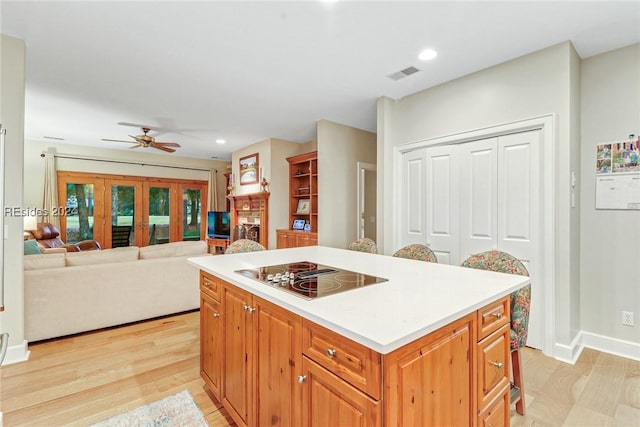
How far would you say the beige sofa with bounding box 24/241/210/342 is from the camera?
110 inches

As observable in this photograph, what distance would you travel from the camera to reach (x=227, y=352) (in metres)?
1.72

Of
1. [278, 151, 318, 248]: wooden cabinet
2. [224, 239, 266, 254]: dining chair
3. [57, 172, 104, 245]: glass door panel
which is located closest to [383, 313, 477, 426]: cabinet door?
[224, 239, 266, 254]: dining chair

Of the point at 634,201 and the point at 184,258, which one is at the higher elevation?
the point at 634,201

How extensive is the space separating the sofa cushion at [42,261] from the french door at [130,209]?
4287 millimetres

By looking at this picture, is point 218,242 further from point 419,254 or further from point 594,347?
point 594,347

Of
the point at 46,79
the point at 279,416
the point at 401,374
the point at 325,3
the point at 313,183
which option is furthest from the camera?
the point at 313,183

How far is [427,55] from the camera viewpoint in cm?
274

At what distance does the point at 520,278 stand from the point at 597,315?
1.99m

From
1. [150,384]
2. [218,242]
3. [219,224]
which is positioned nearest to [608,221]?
[150,384]

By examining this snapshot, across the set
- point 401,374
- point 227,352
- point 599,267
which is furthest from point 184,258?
point 599,267

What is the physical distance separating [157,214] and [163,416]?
262 inches

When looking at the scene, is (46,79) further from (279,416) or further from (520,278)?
(520,278)

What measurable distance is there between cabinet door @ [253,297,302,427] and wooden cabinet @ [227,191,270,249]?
454 centimetres

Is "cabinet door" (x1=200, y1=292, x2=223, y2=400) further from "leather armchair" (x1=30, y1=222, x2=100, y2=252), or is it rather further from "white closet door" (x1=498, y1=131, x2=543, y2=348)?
"leather armchair" (x1=30, y1=222, x2=100, y2=252)
